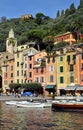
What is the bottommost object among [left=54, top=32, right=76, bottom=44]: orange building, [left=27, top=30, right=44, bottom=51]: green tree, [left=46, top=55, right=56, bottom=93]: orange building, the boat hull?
the boat hull

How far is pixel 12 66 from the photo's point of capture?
429ft

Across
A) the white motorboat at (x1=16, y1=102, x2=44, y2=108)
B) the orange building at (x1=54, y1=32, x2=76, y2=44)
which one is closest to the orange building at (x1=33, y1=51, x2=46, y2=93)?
the orange building at (x1=54, y1=32, x2=76, y2=44)

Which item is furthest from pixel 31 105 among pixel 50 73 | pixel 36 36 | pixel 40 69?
pixel 36 36

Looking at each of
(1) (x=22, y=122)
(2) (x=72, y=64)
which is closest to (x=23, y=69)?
(2) (x=72, y=64)

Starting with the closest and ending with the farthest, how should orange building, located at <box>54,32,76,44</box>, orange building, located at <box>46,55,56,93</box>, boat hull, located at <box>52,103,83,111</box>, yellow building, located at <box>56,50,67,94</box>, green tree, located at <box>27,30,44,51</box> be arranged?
boat hull, located at <box>52,103,83,111</box>, yellow building, located at <box>56,50,67,94</box>, orange building, located at <box>46,55,56,93</box>, orange building, located at <box>54,32,76,44</box>, green tree, located at <box>27,30,44,51</box>

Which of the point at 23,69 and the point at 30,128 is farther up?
the point at 23,69

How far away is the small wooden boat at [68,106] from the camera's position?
59.3m

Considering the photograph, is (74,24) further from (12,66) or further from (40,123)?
(40,123)

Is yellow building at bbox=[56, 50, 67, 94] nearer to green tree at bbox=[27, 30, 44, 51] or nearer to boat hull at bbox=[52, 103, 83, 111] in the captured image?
boat hull at bbox=[52, 103, 83, 111]

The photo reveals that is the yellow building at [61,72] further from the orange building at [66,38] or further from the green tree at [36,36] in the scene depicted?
the green tree at [36,36]

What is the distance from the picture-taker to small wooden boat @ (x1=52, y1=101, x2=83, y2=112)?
59334mm

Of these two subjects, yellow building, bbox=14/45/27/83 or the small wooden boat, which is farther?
yellow building, bbox=14/45/27/83

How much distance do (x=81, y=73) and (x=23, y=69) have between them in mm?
30327

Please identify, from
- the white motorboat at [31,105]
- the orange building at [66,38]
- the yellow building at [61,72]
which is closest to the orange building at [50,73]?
the yellow building at [61,72]
